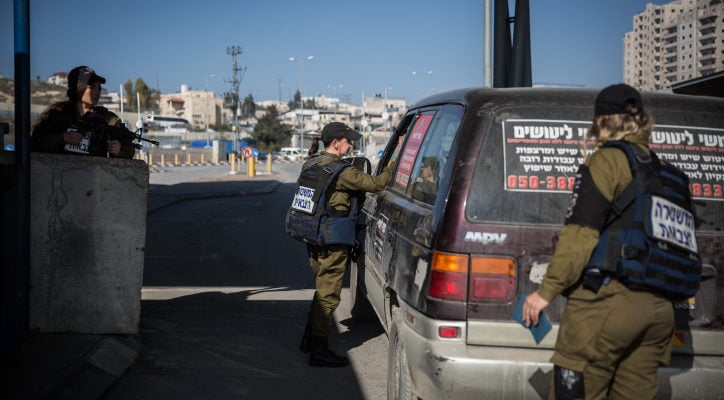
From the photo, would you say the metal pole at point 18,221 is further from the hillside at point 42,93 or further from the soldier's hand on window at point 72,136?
the hillside at point 42,93

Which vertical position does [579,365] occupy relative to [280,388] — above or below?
above

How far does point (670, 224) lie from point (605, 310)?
1.35 ft

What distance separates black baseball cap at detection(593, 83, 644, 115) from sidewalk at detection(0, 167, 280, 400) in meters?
3.30

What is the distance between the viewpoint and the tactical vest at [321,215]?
5281 millimetres

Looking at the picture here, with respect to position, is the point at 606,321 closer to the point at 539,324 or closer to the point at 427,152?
the point at 539,324

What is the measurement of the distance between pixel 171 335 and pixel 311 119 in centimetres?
16956

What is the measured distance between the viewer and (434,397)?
330 centimetres

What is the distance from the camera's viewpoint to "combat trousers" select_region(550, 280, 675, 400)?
280cm

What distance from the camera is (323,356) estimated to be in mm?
5398

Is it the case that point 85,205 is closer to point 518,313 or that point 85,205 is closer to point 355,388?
point 355,388

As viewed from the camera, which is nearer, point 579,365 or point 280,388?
point 579,365

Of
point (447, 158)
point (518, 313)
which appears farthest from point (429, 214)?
point (518, 313)

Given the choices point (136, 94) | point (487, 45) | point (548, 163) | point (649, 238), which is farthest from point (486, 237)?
point (136, 94)

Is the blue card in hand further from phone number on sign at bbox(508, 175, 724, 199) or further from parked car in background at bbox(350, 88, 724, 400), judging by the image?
phone number on sign at bbox(508, 175, 724, 199)
